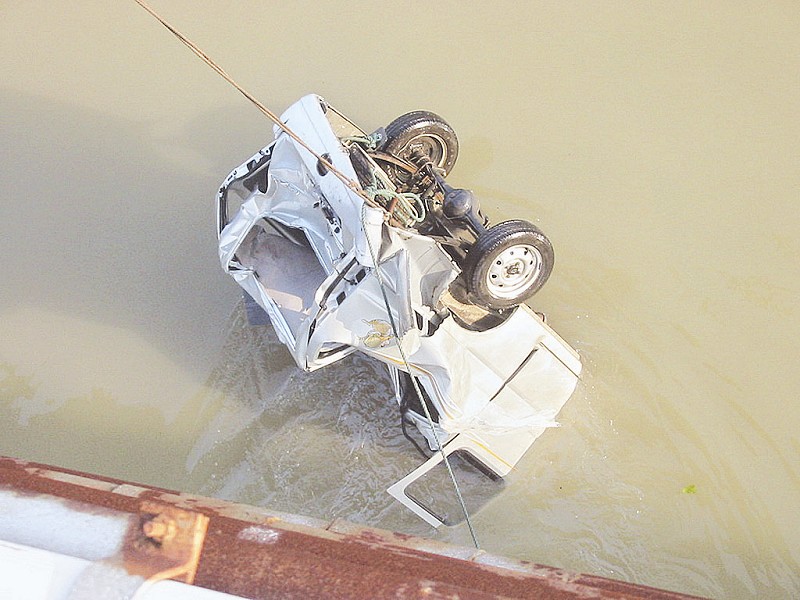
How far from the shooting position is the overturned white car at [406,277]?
349 centimetres

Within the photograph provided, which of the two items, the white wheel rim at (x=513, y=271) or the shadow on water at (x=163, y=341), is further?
the shadow on water at (x=163, y=341)

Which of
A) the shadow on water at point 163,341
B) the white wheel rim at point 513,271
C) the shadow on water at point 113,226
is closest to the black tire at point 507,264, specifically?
the white wheel rim at point 513,271

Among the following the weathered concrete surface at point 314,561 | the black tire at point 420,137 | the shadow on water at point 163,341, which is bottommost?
the shadow on water at point 163,341

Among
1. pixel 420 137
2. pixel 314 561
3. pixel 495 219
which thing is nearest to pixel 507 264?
pixel 420 137

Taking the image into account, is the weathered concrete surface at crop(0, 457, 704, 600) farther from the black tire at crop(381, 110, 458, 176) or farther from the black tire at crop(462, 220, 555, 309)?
the black tire at crop(381, 110, 458, 176)

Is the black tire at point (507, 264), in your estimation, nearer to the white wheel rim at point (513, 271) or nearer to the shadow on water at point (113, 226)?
the white wheel rim at point (513, 271)

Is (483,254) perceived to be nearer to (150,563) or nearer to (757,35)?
(150,563)

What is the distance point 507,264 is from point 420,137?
1.08 m

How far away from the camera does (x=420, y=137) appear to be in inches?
172

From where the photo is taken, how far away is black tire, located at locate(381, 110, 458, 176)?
4.27 metres

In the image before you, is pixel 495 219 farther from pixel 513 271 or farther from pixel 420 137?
pixel 513 271

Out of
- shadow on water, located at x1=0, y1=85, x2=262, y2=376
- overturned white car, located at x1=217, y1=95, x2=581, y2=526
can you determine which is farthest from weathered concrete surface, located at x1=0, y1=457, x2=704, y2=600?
shadow on water, located at x1=0, y1=85, x2=262, y2=376

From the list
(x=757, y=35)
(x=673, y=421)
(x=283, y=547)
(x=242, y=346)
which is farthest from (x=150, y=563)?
(x=757, y=35)

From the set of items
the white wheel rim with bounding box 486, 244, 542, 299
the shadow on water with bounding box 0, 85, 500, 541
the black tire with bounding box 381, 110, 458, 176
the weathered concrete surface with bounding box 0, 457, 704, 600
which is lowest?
the shadow on water with bounding box 0, 85, 500, 541
